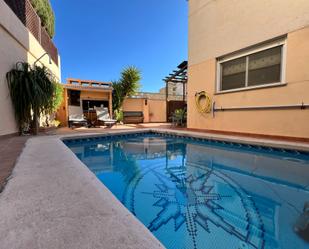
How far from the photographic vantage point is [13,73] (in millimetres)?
4664

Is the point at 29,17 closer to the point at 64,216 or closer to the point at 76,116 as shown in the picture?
the point at 76,116

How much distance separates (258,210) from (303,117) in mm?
3413

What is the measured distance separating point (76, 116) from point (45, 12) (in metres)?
5.21

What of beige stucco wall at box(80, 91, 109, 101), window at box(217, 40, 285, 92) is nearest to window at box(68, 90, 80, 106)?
beige stucco wall at box(80, 91, 109, 101)

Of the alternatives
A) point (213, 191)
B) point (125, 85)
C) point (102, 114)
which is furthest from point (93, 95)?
point (213, 191)

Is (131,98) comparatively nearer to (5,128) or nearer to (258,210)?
(5,128)

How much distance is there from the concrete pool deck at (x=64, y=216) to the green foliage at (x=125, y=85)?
30.6ft

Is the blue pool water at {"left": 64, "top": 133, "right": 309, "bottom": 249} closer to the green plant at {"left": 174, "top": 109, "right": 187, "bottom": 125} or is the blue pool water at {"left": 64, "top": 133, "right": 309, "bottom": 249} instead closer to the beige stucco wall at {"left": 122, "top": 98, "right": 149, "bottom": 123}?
the green plant at {"left": 174, "top": 109, "right": 187, "bottom": 125}

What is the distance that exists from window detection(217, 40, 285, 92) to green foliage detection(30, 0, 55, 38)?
8259 millimetres

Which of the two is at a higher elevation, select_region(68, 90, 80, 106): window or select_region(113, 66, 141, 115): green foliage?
select_region(113, 66, 141, 115): green foliage

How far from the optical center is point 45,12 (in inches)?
332

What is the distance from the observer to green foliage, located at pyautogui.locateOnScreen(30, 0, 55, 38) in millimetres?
7769

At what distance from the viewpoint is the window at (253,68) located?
458 cm

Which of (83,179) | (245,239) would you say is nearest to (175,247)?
(245,239)
